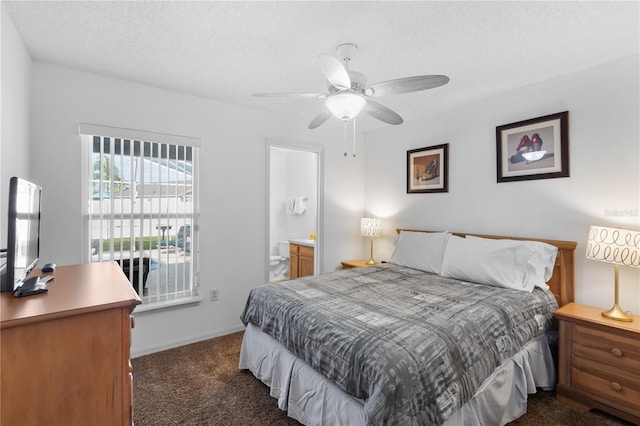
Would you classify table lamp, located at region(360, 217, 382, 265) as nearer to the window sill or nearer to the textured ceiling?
the textured ceiling

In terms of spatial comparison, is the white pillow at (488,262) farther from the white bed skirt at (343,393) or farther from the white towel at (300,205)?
the white towel at (300,205)

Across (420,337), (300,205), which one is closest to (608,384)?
(420,337)

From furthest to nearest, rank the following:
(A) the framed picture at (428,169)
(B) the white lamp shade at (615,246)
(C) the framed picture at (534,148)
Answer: (A) the framed picture at (428,169), (C) the framed picture at (534,148), (B) the white lamp shade at (615,246)

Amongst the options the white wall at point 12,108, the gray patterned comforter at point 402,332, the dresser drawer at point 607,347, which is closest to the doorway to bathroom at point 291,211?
the gray patterned comforter at point 402,332

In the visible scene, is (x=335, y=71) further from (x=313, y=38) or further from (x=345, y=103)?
(x=313, y=38)

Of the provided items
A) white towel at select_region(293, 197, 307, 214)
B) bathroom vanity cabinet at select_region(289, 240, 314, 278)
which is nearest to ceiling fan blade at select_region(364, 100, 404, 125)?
bathroom vanity cabinet at select_region(289, 240, 314, 278)

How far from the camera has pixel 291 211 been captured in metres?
5.84

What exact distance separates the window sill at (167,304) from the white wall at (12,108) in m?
1.32

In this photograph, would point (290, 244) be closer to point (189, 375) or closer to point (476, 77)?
point (189, 375)

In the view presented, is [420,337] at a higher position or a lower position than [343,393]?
higher

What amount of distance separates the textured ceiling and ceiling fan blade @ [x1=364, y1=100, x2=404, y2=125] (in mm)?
382

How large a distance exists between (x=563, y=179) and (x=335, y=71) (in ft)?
7.20

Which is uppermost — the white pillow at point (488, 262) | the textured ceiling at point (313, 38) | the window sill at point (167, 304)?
the textured ceiling at point (313, 38)

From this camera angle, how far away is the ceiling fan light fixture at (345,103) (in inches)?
75.6
